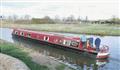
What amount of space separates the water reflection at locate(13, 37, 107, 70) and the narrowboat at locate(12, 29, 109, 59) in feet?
0.82

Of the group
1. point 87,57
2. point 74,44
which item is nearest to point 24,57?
point 87,57

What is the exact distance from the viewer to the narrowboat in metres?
14.6

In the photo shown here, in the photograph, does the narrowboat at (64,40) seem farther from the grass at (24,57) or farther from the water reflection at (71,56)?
the grass at (24,57)

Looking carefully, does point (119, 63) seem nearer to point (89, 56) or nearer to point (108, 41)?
point (89, 56)

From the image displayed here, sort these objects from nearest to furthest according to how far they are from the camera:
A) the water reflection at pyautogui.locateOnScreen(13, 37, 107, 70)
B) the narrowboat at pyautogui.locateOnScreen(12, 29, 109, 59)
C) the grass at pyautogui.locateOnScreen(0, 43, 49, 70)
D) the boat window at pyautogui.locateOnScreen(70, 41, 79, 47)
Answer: the grass at pyautogui.locateOnScreen(0, 43, 49, 70) → the water reflection at pyautogui.locateOnScreen(13, 37, 107, 70) → the narrowboat at pyautogui.locateOnScreen(12, 29, 109, 59) → the boat window at pyautogui.locateOnScreen(70, 41, 79, 47)

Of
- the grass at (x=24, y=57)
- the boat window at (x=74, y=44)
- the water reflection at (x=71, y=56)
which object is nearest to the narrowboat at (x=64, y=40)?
the boat window at (x=74, y=44)

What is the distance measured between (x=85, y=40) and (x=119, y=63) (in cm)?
310

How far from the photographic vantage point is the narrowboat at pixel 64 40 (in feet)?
47.8

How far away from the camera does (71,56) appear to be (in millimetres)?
15156

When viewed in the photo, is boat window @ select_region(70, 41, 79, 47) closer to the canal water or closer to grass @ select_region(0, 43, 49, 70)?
the canal water

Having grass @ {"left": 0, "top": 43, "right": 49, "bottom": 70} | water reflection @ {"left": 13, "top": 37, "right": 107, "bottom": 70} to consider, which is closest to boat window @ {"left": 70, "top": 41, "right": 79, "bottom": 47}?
water reflection @ {"left": 13, "top": 37, "right": 107, "bottom": 70}

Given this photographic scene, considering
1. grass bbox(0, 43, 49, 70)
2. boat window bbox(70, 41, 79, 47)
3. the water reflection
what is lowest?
the water reflection

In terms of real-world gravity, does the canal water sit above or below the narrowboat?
below

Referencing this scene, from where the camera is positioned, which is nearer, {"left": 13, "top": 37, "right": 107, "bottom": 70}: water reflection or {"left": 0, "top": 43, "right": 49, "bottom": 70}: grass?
{"left": 0, "top": 43, "right": 49, "bottom": 70}: grass
